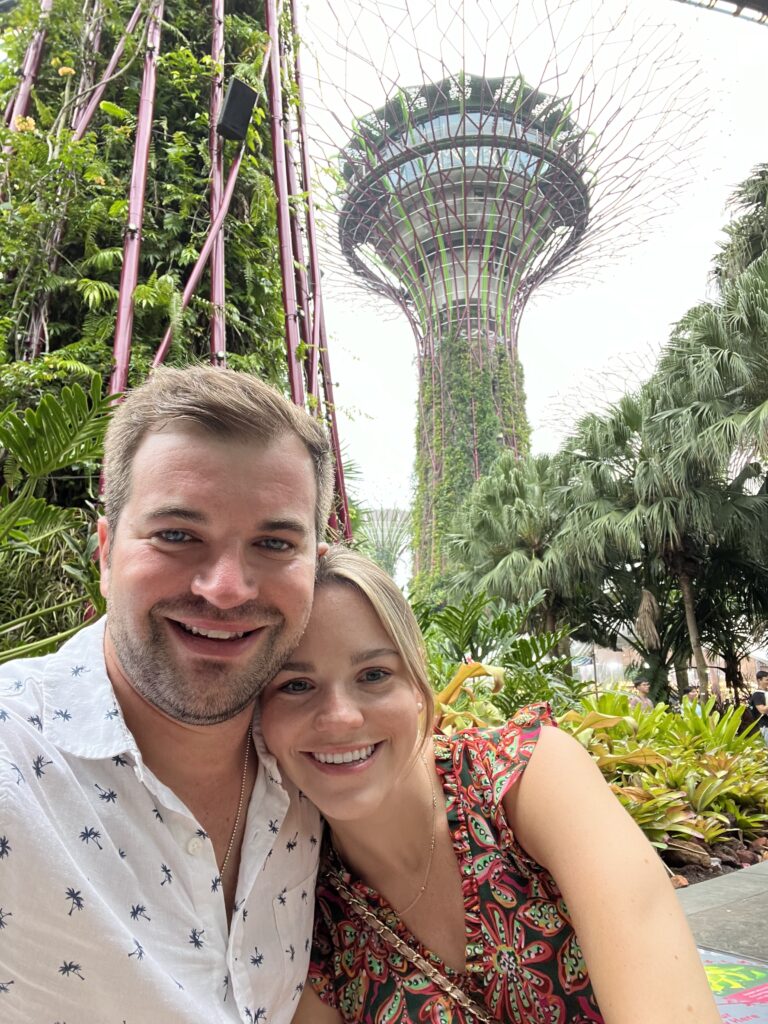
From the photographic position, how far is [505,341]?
1054 inches

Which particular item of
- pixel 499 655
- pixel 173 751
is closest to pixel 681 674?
pixel 499 655

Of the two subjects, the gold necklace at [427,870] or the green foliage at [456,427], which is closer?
the gold necklace at [427,870]

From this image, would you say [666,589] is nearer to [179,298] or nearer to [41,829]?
[179,298]

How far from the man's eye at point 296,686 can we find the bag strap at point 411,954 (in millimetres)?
382

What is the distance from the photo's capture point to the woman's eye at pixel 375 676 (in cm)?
134

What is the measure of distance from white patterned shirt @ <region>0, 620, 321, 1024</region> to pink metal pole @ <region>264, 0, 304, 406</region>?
10.9 ft

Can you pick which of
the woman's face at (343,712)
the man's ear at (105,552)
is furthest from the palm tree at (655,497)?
the man's ear at (105,552)

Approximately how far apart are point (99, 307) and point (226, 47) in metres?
1.96

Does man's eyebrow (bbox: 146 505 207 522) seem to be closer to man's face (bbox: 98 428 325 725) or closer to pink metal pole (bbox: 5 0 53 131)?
man's face (bbox: 98 428 325 725)

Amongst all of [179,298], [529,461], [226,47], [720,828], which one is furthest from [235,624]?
[529,461]

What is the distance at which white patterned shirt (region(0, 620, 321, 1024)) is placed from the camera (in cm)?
92

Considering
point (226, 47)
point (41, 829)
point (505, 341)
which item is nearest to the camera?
point (41, 829)

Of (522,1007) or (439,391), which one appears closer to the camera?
(522,1007)

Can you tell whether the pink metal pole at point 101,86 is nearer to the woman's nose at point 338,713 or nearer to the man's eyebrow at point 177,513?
the man's eyebrow at point 177,513
